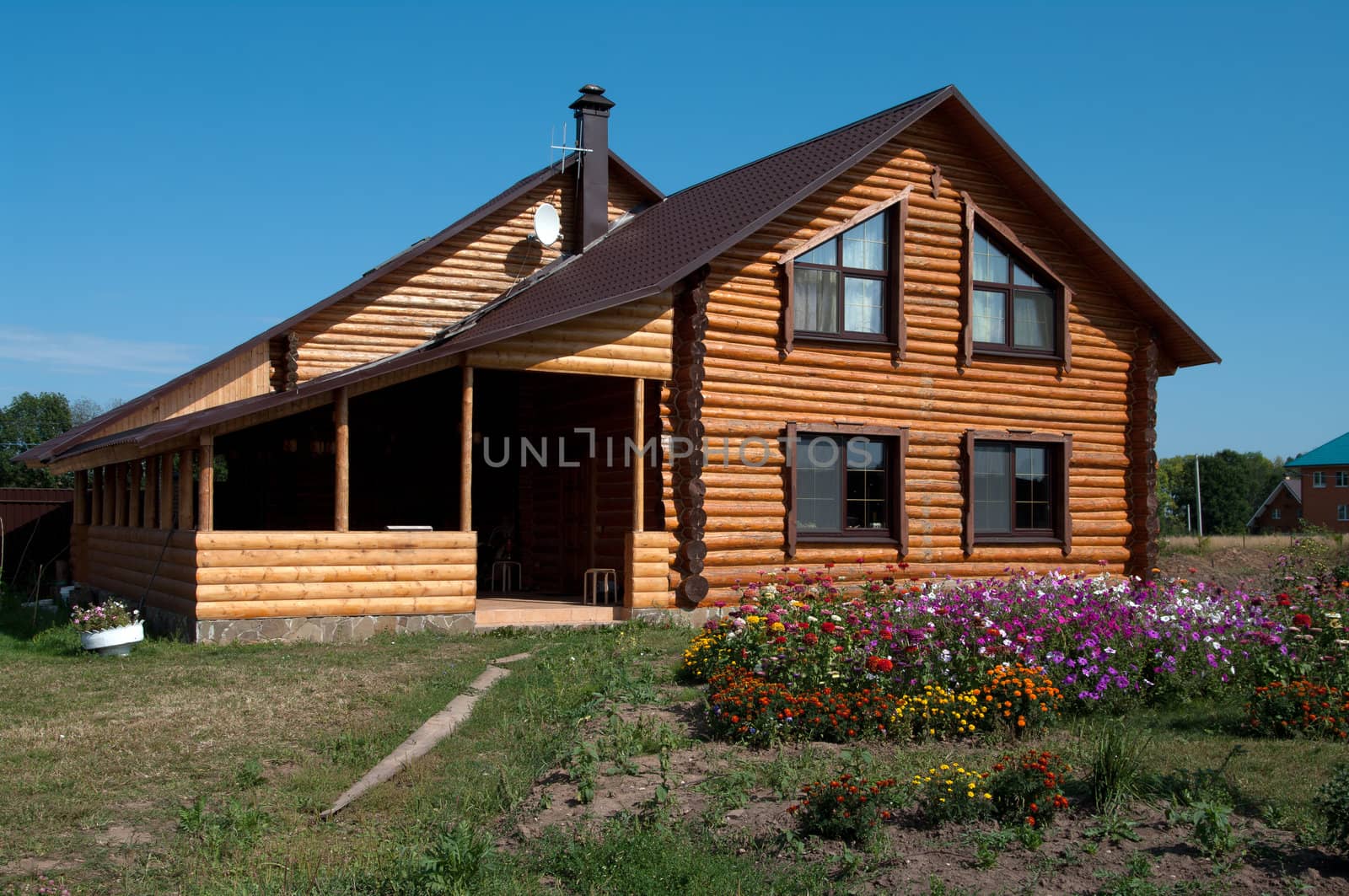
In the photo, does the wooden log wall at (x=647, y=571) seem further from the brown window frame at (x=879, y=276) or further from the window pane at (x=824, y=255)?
the window pane at (x=824, y=255)

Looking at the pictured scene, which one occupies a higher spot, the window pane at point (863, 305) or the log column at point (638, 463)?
the window pane at point (863, 305)

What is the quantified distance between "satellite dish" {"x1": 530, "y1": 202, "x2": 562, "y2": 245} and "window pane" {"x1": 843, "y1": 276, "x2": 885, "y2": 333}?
18.8ft

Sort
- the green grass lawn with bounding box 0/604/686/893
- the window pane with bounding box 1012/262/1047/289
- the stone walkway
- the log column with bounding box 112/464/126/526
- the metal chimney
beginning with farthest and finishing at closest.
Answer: the metal chimney
the window pane with bounding box 1012/262/1047/289
the log column with bounding box 112/464/126/526
the stone walkway
the green grass lawn with bounding box 0/604/686/893

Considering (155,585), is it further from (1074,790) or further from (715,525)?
(1074,790)

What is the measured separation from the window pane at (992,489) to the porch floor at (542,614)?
591 centimetres

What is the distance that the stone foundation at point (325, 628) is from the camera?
13.6m

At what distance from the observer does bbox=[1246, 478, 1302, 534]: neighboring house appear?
8506cm

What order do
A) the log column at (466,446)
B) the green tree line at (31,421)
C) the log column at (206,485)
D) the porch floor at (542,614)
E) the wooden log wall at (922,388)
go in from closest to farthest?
the log column at (206,485), the log column at (466,446), the porch floor at (542,614), the wooden log wall at (922,388), the green tree line at (31,421)

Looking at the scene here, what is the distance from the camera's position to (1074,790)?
6.86 meters

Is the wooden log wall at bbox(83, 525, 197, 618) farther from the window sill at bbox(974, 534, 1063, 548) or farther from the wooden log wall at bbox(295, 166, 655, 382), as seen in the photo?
the window sill at bbox(974, 534, 1063, 548)

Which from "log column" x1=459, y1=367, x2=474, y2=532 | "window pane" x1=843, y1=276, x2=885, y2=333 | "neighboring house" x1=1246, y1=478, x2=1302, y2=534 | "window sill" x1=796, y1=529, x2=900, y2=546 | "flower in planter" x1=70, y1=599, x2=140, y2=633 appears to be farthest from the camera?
"neighboring house" x1=1246, y1=478, x2=1302, y2=534

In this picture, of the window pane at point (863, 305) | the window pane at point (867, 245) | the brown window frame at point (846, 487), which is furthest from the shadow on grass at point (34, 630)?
the window pane at point (867, 245)

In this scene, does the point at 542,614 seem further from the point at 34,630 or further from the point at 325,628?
the point at 34,630

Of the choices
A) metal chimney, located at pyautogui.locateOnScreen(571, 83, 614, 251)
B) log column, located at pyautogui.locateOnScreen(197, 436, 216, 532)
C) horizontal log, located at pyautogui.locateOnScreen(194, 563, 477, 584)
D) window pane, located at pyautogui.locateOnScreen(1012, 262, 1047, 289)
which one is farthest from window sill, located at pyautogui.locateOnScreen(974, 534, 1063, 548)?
log column, located at pyautogui.locateOnScreen(197, 436, 216, 532)
